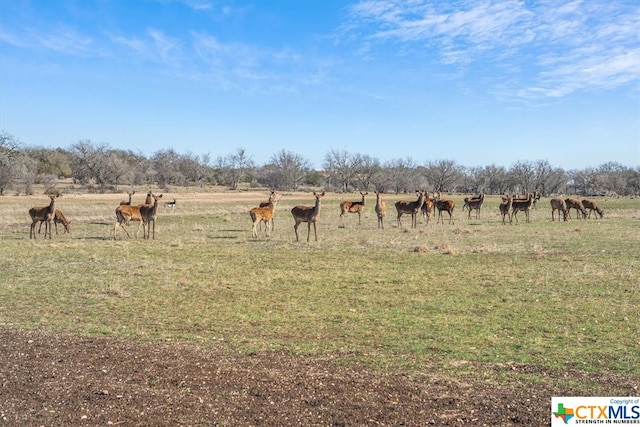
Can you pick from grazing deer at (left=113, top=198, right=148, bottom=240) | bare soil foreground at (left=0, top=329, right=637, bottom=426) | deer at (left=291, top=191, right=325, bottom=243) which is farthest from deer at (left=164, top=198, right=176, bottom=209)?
bare soil foreground at (left=0, top=329, right=637, bottom=426)

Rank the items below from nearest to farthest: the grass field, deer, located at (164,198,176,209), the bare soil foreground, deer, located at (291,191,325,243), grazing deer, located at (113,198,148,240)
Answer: the bare soil foreground < the grass field < grazing deer, located at (113,198,148,240) < deer, located at (291,191,325,243) < deer, located at (164,198,176,209)

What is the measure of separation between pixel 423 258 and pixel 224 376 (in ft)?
38.0

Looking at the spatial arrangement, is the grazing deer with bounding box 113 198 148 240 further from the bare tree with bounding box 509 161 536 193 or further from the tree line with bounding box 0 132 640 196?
the bare tree with bounding box 509 161 536 193

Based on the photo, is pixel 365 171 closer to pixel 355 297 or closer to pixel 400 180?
pixel 400 180

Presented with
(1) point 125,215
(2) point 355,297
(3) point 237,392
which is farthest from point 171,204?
(3) point 237,392

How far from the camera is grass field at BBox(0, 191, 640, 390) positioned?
786 centimetres

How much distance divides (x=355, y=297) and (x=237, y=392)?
5.65 m

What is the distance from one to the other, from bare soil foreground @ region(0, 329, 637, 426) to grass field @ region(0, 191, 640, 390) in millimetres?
595

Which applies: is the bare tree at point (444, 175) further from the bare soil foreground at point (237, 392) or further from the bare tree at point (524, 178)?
the bare soil foreground at point (237, 392)

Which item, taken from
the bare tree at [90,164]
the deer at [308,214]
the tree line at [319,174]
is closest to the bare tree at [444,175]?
the tree line at [319,174]

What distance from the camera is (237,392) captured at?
6012 millimetres

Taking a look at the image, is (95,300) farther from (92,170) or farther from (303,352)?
(92,170)

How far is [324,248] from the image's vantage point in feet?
64.2

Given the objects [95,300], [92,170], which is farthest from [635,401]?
[92,170]
